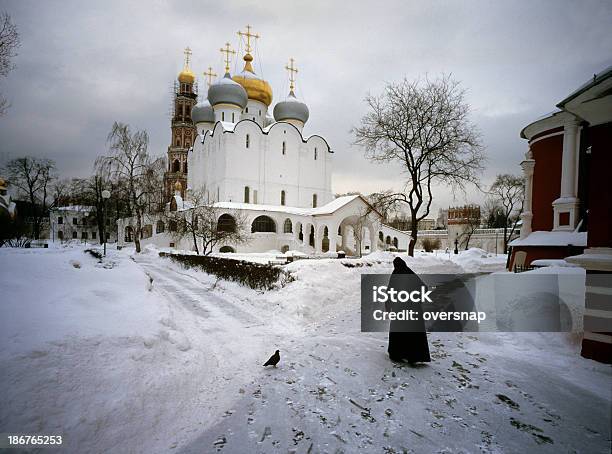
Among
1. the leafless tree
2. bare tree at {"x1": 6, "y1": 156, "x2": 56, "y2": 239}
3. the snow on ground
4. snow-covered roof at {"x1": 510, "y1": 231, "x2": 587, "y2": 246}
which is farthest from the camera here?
the leafless tree

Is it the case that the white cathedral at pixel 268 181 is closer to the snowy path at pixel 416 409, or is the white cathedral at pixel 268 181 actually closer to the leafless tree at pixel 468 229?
the leafless tree at pixel 468 229

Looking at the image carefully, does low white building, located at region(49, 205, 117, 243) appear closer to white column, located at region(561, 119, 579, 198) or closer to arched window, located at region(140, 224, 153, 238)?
arched window, located at region(140, 224, 153, 238)

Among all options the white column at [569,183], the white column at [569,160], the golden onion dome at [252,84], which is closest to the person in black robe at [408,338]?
the white column at [569,183]

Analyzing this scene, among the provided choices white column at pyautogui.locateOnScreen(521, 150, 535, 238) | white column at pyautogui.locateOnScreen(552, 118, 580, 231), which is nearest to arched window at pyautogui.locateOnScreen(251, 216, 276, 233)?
white column at pyautogui.locateOnScreen(521, 150, 535, 238)

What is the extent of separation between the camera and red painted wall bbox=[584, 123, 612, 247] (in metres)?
4.04

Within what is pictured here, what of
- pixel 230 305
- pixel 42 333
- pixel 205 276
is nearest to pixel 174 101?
pixel 205 276

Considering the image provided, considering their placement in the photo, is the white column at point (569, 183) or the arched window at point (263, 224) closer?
the white column at point (569, 183)

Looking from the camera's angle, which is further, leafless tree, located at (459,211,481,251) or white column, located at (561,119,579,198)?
leafless tree, located at (459,211,481,251)

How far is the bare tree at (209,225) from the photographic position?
22281 millimetres

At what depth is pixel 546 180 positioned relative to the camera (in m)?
11.2

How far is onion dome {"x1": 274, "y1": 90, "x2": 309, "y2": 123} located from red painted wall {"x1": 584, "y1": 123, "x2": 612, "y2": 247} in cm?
3797

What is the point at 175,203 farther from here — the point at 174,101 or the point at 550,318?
the point at 550,318

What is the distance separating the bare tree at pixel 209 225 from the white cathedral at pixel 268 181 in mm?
629

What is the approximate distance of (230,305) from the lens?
9359mm
